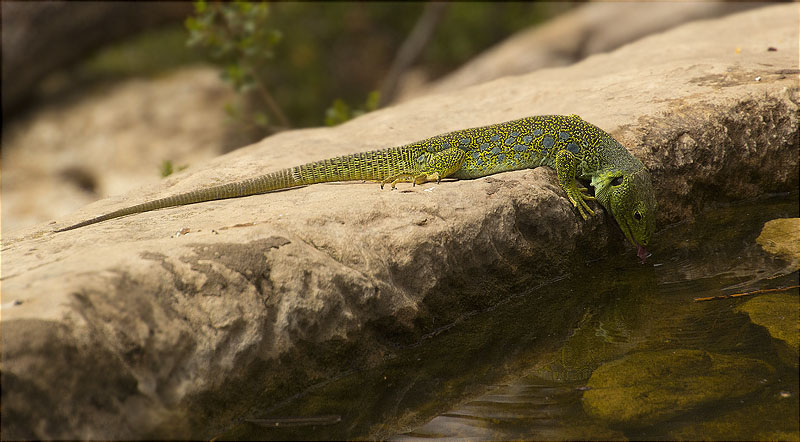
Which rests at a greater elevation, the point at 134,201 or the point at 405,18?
the point at 405,18

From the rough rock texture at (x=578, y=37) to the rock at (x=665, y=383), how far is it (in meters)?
10.4

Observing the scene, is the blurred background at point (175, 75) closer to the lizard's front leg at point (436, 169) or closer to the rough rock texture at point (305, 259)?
the lizard's front leg at point (436, 169)

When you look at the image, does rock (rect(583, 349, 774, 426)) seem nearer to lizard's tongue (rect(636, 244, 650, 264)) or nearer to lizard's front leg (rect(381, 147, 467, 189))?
lizard's tongue (rect(636, 244, 650, 264))

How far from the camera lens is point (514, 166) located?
6.25 meters

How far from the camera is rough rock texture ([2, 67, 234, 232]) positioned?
41.3 ft

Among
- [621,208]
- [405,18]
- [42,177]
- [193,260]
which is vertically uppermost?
[405,18]

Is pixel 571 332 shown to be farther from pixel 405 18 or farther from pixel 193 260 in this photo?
pixel 405 18

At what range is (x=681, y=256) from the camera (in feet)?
19.6

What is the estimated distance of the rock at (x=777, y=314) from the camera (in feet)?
14.6

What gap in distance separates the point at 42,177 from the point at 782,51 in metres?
11.7

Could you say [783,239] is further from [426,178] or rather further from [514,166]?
[426,178]

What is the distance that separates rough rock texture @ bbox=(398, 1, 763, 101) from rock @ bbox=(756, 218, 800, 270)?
8.59m

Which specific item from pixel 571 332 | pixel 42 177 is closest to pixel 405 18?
pixel 42 177

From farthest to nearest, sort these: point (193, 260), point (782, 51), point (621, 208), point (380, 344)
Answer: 1. point (782, 51)
2. point (621, 208)
3. point (380, 344)
4. point (193, 260)
